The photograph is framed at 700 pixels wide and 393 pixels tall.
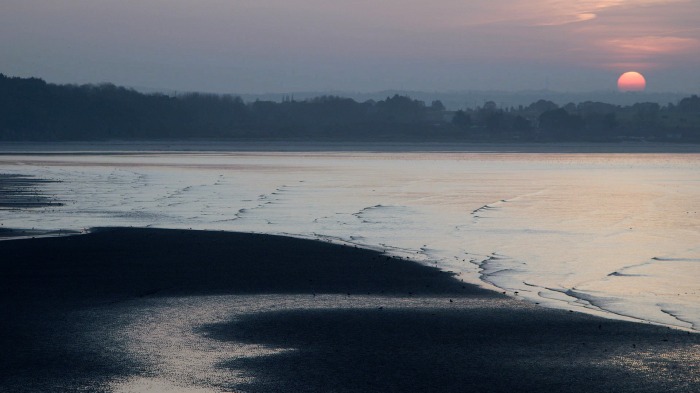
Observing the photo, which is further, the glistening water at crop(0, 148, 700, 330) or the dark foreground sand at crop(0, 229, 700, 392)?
the glistening water at crop(0, 148, 700, 330)

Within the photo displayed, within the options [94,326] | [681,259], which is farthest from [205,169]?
[94,326]

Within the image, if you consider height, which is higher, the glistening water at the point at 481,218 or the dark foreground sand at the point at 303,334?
the dark foreground sand at the point at 303,334

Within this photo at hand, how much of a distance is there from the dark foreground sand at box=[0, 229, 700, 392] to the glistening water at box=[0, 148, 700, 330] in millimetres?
1897

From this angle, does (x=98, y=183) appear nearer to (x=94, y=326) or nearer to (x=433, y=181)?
(x=433, y=181)

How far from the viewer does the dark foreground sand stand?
10.8 meters

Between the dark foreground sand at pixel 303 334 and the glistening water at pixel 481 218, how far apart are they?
6.22 feet

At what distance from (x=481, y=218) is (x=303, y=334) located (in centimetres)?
1970

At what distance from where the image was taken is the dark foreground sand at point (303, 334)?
10.8m

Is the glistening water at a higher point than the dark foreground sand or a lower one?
lower

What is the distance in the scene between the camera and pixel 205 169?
221 feet

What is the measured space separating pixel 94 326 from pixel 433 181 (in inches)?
1617

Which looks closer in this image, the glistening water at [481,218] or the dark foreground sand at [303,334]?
the dark foreground sand at [303,334]

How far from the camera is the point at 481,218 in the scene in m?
32.2

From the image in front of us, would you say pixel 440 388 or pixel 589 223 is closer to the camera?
pixel 440 388
